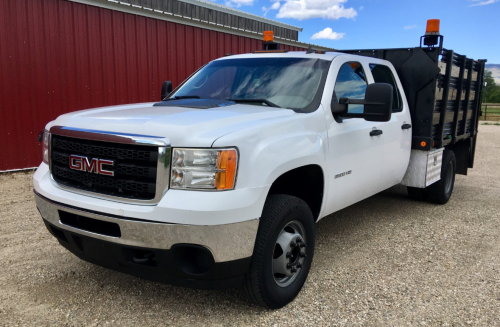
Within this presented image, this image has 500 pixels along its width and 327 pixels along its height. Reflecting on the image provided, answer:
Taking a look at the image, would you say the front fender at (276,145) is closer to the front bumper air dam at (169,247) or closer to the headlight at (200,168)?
the headlight at (200,168)

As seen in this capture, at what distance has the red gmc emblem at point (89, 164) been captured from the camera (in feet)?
8.95

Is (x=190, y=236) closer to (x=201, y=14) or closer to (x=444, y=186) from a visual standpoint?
(x=444, y=186)

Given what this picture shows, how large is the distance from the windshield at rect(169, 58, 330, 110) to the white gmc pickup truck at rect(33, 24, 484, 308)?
15mm

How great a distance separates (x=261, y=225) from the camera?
282cm

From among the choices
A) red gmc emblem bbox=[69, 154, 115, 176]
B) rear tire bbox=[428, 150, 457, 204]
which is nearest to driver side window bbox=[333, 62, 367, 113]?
red gmc emblem bbox=[69, 154, 115, 176]

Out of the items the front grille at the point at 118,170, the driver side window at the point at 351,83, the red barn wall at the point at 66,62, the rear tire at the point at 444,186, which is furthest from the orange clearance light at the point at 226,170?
the red barn wall at the point at 66,62

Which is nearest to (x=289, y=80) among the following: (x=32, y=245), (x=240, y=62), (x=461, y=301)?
(x=240, y=62)

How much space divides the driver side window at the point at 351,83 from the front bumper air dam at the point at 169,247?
1.79m

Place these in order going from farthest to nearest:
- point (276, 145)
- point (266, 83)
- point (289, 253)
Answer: point (266, 83)
point (289, 253)
point (276, 145)

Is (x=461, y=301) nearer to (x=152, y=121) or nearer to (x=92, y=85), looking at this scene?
(x=152, y=121)

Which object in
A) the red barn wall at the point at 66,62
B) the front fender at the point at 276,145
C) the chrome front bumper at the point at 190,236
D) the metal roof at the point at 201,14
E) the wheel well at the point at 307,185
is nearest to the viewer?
the chrome front bumper at the point at 190,236

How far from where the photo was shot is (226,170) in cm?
257

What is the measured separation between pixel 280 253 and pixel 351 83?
192cm

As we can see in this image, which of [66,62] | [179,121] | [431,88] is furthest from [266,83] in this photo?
[66,62]
